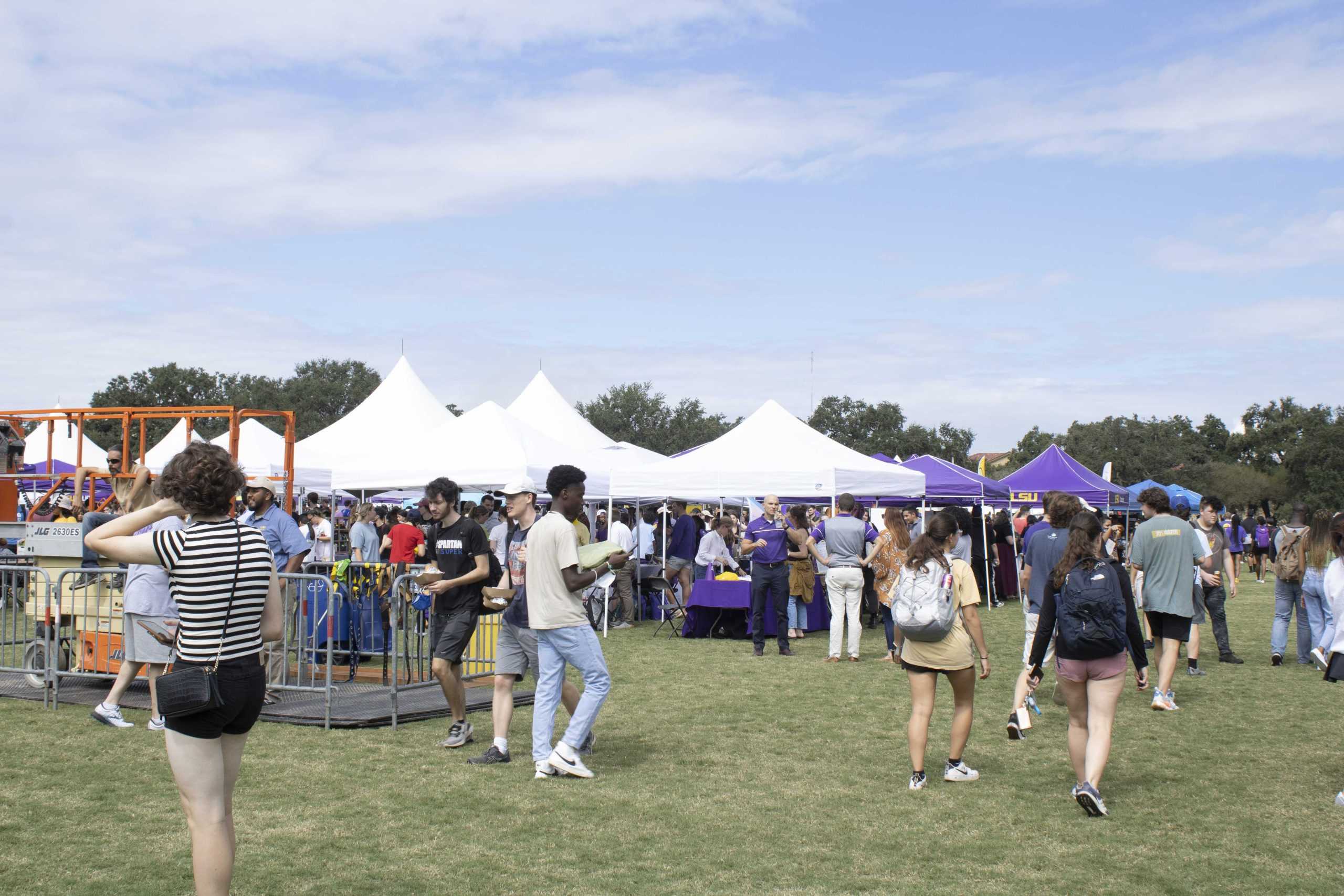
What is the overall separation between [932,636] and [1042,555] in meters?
2.73

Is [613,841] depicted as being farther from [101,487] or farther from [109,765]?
[101,487]

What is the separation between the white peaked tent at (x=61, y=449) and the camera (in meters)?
30.9

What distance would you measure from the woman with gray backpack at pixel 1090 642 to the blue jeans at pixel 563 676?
2.71 metres

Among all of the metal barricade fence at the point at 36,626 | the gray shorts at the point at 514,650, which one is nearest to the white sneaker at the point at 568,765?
the gray shorts at the point at 514,650

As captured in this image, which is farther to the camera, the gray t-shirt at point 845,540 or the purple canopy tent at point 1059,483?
the purple canopy tent at point 1059,483

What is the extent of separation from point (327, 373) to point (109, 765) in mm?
95098

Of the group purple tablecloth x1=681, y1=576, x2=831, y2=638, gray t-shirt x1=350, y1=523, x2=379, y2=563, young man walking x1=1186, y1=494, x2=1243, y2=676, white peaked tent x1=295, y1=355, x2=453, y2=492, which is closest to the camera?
young man walking x1=1186, y1=494, x2=1243, y2=676

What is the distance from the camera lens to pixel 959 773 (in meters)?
7.02

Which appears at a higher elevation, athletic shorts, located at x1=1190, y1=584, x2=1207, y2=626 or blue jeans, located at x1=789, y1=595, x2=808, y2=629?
athletic shorts, located at x1=1190, y1=584, x2=1207, y2=626

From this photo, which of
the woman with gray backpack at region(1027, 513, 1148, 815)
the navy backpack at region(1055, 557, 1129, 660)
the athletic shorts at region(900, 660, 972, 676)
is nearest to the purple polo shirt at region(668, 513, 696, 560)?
the athletic shorts at region(900, 660, 972, 676)

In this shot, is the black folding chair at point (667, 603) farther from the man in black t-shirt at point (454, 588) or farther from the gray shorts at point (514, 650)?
the gray shorts at point (514, 650)

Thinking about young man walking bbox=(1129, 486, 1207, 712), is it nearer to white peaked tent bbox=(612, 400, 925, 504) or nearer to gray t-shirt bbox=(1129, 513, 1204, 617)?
gray t-shirt bbox=(1129, 513, 1204, 617)

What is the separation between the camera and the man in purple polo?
13453 mm

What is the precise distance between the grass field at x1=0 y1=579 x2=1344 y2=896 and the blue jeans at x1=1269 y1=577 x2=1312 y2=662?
310 cm
